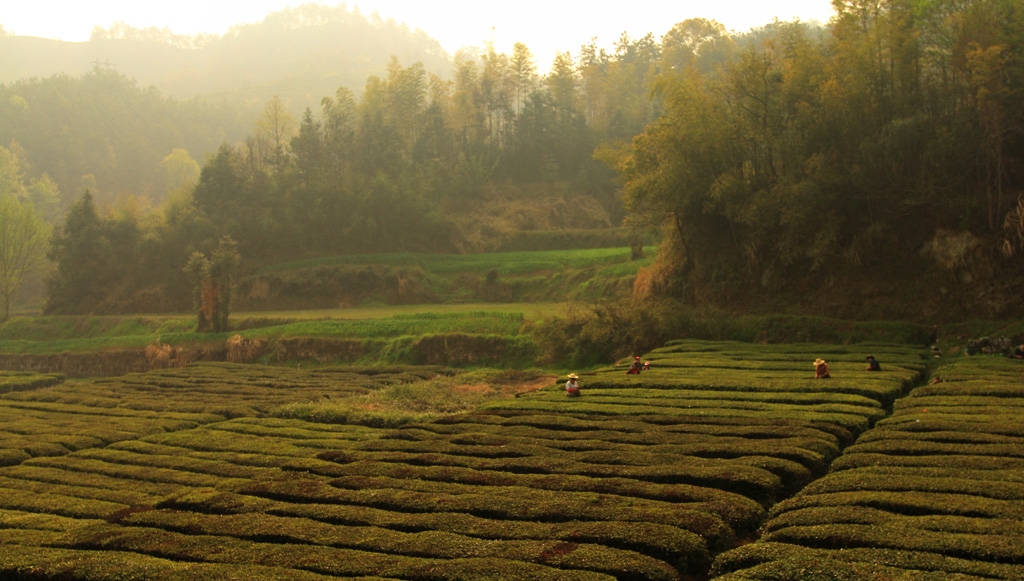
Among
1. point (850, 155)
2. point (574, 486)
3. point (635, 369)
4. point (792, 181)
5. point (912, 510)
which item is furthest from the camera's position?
point (792, 181)

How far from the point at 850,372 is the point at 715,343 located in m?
8.98

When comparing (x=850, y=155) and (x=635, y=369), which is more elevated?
(x=850, y=155)

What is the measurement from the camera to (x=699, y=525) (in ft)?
41.4

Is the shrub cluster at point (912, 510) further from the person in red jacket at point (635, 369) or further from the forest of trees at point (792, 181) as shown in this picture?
the forest of trees at point (792, 181)

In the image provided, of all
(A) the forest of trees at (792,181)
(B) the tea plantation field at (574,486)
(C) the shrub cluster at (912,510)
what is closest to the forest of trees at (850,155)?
(A) the forest of trees at (792,181)

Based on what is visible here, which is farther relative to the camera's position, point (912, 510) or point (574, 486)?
point (574, 486)

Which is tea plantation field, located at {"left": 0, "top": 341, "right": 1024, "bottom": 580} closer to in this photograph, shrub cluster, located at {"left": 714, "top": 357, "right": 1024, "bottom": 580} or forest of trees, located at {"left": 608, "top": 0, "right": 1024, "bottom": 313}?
shrub cluster, located at {"left": 714, "top": 357, "right": 1024, "bottom": 580}

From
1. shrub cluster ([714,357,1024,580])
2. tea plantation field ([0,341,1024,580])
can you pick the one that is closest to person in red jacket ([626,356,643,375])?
tea plantation field ([0,341,1024,580])

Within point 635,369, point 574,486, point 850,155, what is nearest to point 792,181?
point 850,155

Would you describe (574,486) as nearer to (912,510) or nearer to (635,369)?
(912,510)

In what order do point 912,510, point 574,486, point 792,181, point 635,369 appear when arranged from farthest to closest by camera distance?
point 792,181 < point 635,369 < point 574,486 < point 912,510

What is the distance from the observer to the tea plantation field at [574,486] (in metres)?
11.6

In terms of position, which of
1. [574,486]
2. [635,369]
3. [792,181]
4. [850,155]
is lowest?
[574,486]

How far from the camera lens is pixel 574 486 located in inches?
611
